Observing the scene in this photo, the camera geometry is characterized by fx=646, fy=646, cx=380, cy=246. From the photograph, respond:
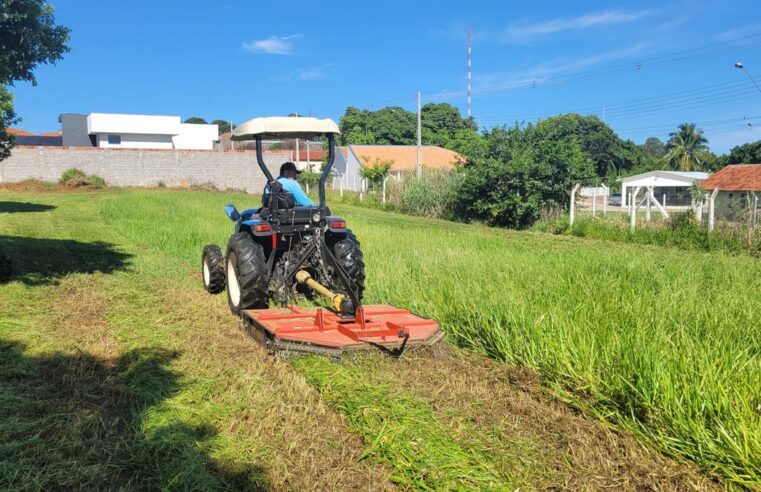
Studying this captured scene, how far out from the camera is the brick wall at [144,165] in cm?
3325

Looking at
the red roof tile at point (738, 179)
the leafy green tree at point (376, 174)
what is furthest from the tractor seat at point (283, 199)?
the red roof tile at point (738, 179)

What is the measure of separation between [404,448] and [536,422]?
90 centimetres

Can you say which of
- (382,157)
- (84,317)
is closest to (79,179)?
(382,157)

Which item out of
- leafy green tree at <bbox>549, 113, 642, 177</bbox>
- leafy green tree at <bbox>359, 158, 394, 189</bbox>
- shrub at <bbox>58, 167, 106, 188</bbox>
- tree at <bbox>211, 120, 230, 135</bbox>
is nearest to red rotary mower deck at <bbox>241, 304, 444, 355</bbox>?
leafy green tree at <bbox>359, 158, 394, 189</bbox>

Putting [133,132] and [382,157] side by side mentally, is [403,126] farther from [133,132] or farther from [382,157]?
[133,132]

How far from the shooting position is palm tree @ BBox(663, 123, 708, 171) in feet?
207

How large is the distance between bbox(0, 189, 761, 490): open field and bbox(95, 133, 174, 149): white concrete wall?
183ft

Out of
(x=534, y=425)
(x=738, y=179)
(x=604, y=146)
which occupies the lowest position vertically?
(x=534, y=425)

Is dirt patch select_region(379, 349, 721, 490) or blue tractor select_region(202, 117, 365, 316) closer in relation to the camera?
dirt patch select_region(379, 349, 721, 490)

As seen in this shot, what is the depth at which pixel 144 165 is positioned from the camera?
3556cm

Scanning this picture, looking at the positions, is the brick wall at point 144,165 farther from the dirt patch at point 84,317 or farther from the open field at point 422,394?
the open field at point 422,394

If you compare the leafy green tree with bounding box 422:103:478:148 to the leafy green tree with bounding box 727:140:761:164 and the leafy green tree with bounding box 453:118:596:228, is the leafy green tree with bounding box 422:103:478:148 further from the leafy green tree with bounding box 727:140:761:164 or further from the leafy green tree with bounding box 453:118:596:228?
the leafy green tree with bounding box 453:118:596:228

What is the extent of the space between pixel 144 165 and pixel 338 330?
33246 millimetres

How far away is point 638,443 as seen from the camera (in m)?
3.61
